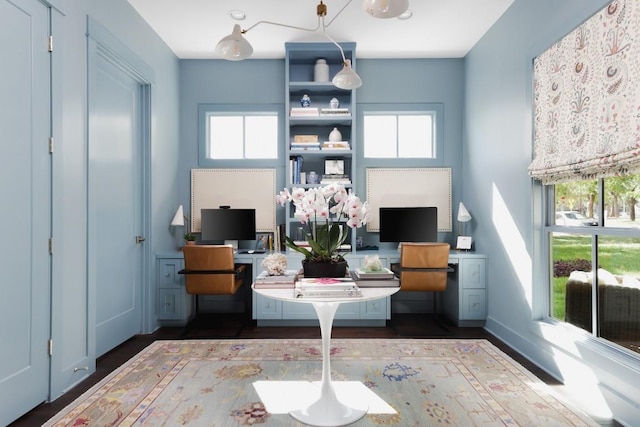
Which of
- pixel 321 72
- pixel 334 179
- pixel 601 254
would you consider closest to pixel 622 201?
pixel 601 254

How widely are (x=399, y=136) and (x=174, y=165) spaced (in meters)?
2.56

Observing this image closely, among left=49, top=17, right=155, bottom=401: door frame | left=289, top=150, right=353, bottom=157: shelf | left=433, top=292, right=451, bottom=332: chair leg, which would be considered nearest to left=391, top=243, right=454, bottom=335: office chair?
left=433, top=292, right=451, bottom=332: chair leg

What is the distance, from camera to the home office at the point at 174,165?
2.15 metres

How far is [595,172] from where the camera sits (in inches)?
87.7

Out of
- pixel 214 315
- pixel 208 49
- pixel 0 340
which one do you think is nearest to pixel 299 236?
pixel 214 315

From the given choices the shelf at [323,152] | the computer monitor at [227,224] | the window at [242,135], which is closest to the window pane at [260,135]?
the window at [242,135]

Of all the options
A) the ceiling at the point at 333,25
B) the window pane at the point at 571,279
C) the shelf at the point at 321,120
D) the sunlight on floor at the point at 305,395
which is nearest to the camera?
the sunlight on floor at the point at 305,395

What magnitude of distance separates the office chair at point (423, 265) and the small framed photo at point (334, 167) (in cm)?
119

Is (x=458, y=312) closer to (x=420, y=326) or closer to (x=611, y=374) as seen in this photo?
(x=420, y=326)

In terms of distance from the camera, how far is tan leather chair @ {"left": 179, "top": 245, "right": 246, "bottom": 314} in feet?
11.2

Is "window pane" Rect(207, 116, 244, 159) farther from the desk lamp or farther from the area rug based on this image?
the desk lamp

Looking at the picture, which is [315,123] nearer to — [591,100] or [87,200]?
[87,200]

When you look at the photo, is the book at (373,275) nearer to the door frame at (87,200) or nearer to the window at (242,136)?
the door frame at (87,200)

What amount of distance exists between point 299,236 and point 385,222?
0.94 meters
